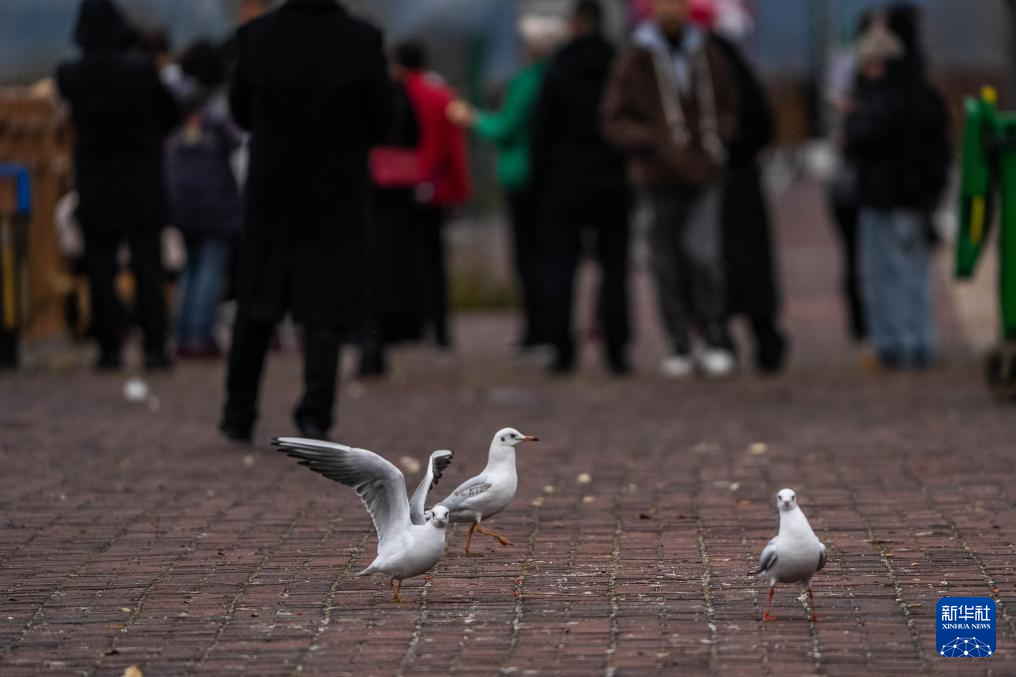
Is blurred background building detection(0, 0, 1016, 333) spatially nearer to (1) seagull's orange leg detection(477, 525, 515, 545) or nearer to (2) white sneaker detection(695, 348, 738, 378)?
(2) white sneaker detection(695, 348, 738, 378)

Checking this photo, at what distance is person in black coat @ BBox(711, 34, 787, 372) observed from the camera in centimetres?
1278

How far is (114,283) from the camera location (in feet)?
43.8

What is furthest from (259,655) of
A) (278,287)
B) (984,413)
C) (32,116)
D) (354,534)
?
(32,116)

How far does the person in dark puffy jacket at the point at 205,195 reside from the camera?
45.8ft

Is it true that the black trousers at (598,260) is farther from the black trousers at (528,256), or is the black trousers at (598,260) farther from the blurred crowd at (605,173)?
the black trousers at (528,256)

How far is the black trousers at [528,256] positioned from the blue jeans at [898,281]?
2.52m

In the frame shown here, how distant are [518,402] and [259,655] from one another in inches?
262

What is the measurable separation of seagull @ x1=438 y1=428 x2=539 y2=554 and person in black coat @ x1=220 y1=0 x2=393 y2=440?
2.72 m

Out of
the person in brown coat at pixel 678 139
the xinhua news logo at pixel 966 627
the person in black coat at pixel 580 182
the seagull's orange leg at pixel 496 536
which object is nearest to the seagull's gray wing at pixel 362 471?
the seagull's orange leg at pixel 496 536

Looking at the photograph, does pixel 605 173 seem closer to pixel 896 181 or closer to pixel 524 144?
pixel 524 144

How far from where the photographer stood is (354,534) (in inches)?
273

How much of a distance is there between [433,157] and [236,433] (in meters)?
5.16

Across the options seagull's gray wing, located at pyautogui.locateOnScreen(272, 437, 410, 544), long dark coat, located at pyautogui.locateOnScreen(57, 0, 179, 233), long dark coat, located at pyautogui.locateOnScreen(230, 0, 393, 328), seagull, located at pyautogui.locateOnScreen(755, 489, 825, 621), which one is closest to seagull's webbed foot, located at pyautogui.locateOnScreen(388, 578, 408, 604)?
seagull's gray wing, located at pyautogui.locateOnScreen(272, 437, 410, 544)

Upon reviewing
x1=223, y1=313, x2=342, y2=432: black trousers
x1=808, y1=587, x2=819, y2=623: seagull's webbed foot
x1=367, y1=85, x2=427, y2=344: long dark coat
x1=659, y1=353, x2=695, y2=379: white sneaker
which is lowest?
x1=659, y1=353, x2=695, y2=379: white sneaker
